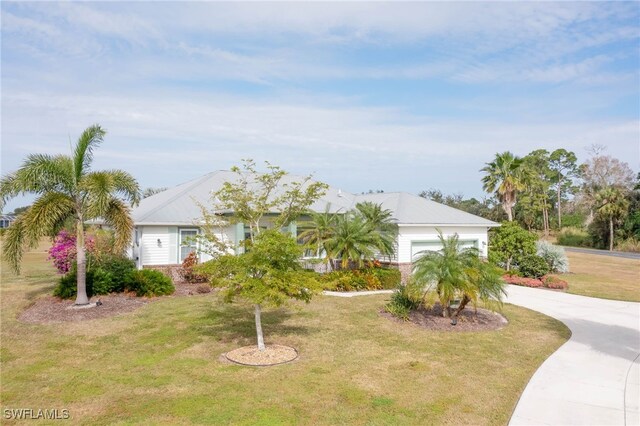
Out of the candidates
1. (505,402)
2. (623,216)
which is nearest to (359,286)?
(505,402)

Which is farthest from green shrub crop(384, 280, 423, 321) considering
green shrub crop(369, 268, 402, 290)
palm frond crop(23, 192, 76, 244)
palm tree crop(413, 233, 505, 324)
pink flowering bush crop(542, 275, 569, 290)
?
palm frond crop(23, 192, 76, 244)

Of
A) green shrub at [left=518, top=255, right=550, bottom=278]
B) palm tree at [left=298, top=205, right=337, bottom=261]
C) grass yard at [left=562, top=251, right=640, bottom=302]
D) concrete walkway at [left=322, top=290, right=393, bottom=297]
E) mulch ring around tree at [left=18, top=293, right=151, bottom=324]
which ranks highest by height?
palm tree at [left=298, top=205, right=337, bottom=261]

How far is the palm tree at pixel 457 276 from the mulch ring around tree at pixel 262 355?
182 inches

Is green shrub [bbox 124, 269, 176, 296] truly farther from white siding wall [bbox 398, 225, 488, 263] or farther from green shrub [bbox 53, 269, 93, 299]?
white siding wall [bbox 398, 225, 488, 263]

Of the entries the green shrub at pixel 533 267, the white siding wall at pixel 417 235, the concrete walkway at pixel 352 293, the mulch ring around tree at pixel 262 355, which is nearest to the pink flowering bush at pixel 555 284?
the green shrub at pixel 533 267

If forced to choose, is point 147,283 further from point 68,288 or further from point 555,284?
point 555,284

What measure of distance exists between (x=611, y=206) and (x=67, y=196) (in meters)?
49.7

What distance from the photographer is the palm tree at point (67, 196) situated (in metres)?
14.1

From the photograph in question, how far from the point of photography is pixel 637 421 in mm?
7090

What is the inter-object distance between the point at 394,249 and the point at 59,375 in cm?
1671

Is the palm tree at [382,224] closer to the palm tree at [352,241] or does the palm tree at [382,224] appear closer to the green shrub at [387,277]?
the green shrub at [387,277]

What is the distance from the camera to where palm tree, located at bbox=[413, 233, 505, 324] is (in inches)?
499

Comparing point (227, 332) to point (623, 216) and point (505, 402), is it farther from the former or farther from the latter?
point (623, 216)

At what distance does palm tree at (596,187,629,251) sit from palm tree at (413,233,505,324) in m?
41.0
